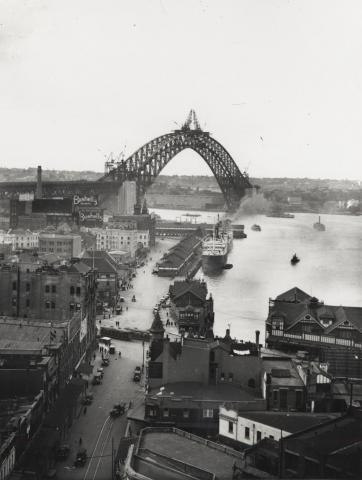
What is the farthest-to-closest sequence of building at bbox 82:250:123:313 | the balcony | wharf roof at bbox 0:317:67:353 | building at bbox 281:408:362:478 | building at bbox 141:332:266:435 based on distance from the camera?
building at bbox 82:250:123:313, the balcony, wharf roof at bbox 0:317:67:353, building at bbox 141:332:266:435, building at bbox 281:408:362:478

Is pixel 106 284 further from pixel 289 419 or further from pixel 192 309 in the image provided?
pixel 289 419

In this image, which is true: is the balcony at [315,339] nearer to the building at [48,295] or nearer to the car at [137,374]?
the car at [137,374]

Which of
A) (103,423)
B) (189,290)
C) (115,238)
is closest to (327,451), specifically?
(103,423)

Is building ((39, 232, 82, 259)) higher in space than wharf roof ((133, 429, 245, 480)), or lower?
higher

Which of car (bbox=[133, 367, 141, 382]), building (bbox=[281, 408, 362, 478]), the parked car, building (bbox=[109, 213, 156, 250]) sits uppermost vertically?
building (bbox=[109, 213, 156, 250])

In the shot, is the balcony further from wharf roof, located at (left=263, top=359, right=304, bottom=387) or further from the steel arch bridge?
the steel arch bridge

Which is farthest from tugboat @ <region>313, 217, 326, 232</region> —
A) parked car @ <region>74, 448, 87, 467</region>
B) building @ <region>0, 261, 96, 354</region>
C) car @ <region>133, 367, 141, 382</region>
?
parked car @ <region>74, 448, 87, 467</region>

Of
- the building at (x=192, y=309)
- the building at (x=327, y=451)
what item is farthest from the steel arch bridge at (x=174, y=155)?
the building at (x=327, y=451)
